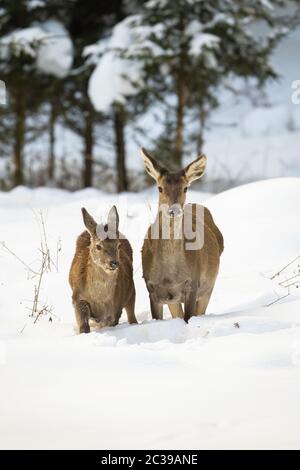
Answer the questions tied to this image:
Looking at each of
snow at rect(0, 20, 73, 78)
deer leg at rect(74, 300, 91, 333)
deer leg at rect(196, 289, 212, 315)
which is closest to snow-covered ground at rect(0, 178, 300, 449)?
deer leg at rect(74, 300, 91, 333)

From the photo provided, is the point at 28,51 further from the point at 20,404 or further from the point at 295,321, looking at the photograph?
the point at 20,404

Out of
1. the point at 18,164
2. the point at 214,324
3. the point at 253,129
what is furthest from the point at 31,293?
the point at 253,129

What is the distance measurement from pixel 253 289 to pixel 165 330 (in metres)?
1.94

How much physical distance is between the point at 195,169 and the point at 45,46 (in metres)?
12.2

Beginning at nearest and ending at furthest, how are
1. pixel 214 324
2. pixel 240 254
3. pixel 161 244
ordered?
pixel 214 324, pixel 161 244, pixel 240 254

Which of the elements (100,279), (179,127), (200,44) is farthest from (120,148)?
(100,279)

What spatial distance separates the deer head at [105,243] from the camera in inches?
248

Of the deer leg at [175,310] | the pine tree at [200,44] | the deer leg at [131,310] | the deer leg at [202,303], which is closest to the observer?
the deer leg at [131,310]

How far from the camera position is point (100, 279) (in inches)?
256

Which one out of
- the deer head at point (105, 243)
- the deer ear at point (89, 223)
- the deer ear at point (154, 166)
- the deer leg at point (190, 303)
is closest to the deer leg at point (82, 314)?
the deer head at point (105, 243)

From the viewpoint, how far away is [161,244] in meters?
6.46

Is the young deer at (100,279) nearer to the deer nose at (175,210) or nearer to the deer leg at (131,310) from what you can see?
the deer leg at (131,310)

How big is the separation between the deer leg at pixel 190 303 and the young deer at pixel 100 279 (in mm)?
593
